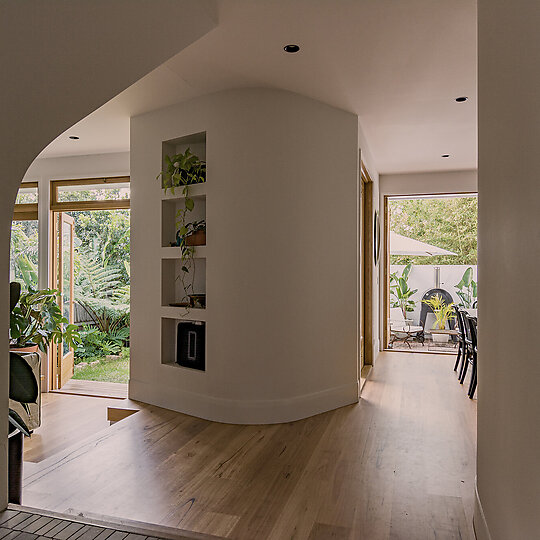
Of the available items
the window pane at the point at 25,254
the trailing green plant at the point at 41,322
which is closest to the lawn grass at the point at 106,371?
the trailing green plant at the point at 41,322

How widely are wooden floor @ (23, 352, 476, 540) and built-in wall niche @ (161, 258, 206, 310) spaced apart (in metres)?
0.96

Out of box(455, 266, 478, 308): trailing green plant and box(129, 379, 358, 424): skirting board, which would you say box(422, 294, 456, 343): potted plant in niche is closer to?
box(455, 266, 478, 308): trailing green plant

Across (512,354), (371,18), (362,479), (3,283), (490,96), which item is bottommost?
(362,479)

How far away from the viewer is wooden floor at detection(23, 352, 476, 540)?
2.30 metres

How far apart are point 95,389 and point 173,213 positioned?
2689mm

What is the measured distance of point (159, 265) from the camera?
4301mm

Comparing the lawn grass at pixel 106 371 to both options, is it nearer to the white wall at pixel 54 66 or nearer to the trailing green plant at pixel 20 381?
the trailing green plant at pixel 20 381

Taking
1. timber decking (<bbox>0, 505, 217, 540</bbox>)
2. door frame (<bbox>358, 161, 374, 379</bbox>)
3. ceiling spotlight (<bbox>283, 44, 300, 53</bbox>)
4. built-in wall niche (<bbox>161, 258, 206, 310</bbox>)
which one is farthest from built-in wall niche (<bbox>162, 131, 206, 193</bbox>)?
timber decking (<bbox>0, 505, 217, 540</bbox>)

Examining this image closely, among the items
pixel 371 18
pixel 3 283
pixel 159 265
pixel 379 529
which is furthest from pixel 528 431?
pixel 159 265

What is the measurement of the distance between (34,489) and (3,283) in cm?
168

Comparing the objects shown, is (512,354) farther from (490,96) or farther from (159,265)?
(159,265)

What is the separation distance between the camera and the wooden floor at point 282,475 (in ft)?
7.54

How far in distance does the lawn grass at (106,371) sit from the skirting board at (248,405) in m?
2.76

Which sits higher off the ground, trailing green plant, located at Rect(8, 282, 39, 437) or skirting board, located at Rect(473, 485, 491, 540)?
trailing green plant, located at Rect(8, 282, 39, 437)
